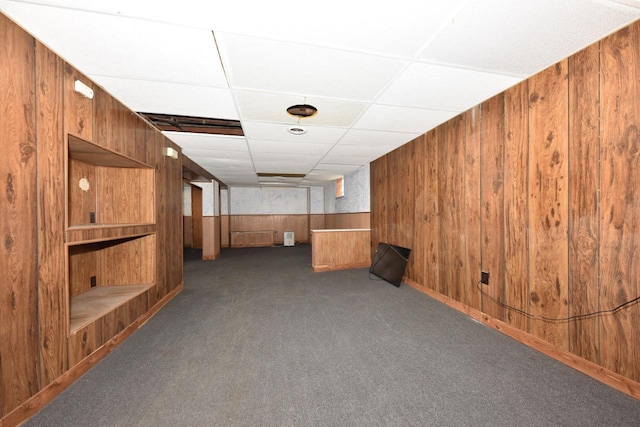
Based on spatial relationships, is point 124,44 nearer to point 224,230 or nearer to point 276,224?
point 224,230

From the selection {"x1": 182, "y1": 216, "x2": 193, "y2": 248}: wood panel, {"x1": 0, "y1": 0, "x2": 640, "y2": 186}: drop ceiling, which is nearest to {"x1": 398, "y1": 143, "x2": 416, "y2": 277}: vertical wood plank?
{"x1": 0, "y1": 0, "x2": 640, "y2": 186}: drop ceiling

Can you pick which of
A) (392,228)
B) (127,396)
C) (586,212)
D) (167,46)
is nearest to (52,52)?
(167,46)

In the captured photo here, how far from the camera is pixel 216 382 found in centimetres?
161

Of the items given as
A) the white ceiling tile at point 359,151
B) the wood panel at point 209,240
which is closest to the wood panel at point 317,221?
the wood panel at point 209,240

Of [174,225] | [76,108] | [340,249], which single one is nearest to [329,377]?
[76,108]

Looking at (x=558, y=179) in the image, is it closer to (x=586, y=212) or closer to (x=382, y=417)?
(x=586, y=212)

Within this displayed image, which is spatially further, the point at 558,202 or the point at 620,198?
the point at 558,202

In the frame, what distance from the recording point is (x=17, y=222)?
1343 millimetres

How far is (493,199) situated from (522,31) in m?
1.42

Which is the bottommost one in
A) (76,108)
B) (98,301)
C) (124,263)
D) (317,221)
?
(98,301)

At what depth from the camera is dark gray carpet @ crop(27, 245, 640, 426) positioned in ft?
4.37

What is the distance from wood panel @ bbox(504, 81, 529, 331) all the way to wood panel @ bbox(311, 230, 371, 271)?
299cm

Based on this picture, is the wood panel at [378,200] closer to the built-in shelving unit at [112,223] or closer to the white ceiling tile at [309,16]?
the white ceiling tile at [309,16]

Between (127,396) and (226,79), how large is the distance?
7.74 ft
